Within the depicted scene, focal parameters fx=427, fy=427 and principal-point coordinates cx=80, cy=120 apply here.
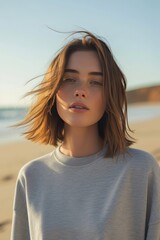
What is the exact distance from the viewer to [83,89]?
1879 millimetres


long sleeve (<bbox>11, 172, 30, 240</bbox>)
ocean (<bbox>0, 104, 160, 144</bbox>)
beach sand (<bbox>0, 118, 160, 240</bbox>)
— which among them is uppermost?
long sleeve (<bbox>11, 172, 30, 240</bbox>)

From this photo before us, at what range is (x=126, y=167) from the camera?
1.84m

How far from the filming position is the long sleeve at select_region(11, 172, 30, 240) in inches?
83.2

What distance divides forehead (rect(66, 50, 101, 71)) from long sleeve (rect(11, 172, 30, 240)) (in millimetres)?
638

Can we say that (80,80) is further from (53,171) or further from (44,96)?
(53,171)

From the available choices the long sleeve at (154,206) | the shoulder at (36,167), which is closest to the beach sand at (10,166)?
the shoulder at (36,167)

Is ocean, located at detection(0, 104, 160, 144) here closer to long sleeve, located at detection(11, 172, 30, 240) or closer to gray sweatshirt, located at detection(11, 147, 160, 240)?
long sleeve, located at detection(11, 172, 30, 240)

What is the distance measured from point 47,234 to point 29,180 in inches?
11.5

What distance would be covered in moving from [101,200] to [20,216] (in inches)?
20.7

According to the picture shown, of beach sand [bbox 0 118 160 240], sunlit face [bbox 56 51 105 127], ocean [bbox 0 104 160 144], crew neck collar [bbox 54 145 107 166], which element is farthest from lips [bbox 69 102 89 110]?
ocean [bbox 0 104 160 144]

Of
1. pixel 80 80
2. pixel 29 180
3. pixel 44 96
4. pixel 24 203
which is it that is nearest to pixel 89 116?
pixel 80 80

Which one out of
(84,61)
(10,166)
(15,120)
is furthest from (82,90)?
(15,120)

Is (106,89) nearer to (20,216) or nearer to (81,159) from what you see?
(81,159)

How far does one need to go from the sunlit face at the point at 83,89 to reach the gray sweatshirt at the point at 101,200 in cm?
18
